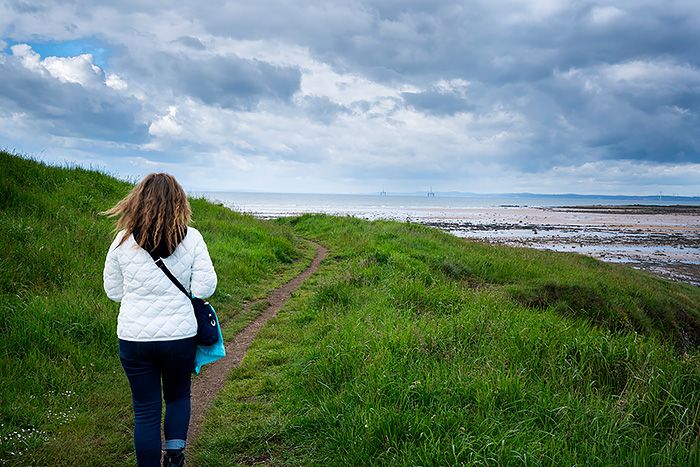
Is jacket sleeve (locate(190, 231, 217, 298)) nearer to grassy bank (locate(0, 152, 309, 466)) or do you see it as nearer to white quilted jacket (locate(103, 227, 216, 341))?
white quilted jacket (locate(103, 227, 216, 341))

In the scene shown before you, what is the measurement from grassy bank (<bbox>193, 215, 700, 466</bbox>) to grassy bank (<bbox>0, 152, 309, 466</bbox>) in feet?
4.43

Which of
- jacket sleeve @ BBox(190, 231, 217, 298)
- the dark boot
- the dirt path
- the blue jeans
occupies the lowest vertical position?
the dirt path

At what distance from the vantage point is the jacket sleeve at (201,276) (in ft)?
10.0

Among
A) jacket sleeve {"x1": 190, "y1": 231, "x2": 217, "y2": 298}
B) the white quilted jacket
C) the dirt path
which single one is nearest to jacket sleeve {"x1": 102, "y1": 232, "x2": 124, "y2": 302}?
the white quilted jacket

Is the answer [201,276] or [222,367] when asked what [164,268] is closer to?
[201,276]

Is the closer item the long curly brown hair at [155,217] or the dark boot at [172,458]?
the long curly brown hair at [155,217]

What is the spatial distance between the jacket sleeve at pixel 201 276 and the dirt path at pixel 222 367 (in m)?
1.92

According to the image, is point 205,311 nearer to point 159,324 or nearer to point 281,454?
point 159,324

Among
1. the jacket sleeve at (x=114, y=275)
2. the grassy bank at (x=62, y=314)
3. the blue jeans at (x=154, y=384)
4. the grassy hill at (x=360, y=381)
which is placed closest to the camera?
the blue jeans at (x=154, y=384)

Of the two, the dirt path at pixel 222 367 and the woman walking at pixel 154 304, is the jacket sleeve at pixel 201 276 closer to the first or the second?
the woman walking at pixel 154 304

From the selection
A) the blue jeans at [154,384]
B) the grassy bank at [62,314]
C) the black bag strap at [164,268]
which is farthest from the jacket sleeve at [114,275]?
the grassy bank at [62,314]

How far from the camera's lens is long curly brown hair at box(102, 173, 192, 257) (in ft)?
9.48

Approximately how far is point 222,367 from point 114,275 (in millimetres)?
3152

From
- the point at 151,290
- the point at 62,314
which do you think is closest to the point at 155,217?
the point at 151,290
